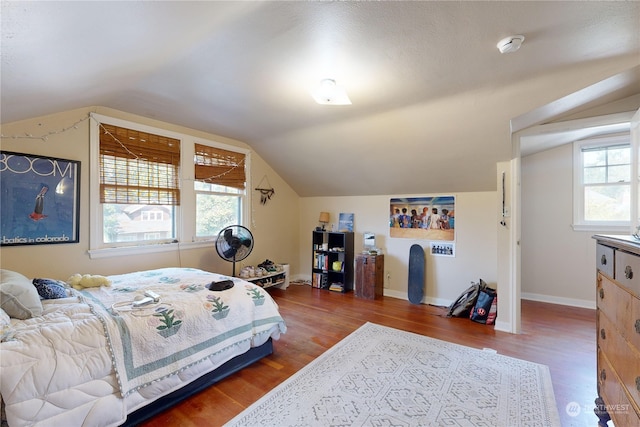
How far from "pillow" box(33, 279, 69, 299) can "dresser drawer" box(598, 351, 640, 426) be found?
125 inches

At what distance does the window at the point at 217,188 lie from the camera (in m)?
3.65

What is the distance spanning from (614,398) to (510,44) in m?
1.96

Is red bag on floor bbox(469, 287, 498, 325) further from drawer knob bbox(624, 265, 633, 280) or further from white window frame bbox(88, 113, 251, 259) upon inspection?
white window frame bbox(88, 113, 251, 259)

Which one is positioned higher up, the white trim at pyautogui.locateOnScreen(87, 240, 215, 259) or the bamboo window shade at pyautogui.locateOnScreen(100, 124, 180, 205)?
the bamboo window shade at pyautogui.locateOnScreen(100, 124, 180, 205)

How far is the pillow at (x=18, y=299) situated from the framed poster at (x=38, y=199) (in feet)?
2.71

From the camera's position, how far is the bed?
1263mm

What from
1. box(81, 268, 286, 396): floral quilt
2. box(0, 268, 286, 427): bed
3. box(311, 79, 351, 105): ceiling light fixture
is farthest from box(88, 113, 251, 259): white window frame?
box(311, 79, 351, 105): ceiling light fixture

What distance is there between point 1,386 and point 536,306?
16.7 ft

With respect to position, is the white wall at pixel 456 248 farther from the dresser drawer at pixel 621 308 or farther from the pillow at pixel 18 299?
the pillow at pixel 18 299

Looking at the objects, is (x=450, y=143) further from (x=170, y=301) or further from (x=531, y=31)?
(x=170, y=301)

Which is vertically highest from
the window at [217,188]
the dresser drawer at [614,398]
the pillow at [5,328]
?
the window at [217,188]

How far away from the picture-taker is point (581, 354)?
8.00 ft

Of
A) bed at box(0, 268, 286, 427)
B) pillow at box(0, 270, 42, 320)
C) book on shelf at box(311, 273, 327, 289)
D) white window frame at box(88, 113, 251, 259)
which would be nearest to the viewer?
bed at box(0, 268, 286, 427)

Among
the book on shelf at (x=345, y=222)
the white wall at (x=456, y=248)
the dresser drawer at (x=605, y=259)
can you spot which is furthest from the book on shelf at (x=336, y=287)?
the dresser drawer at (x=605, y=259)
